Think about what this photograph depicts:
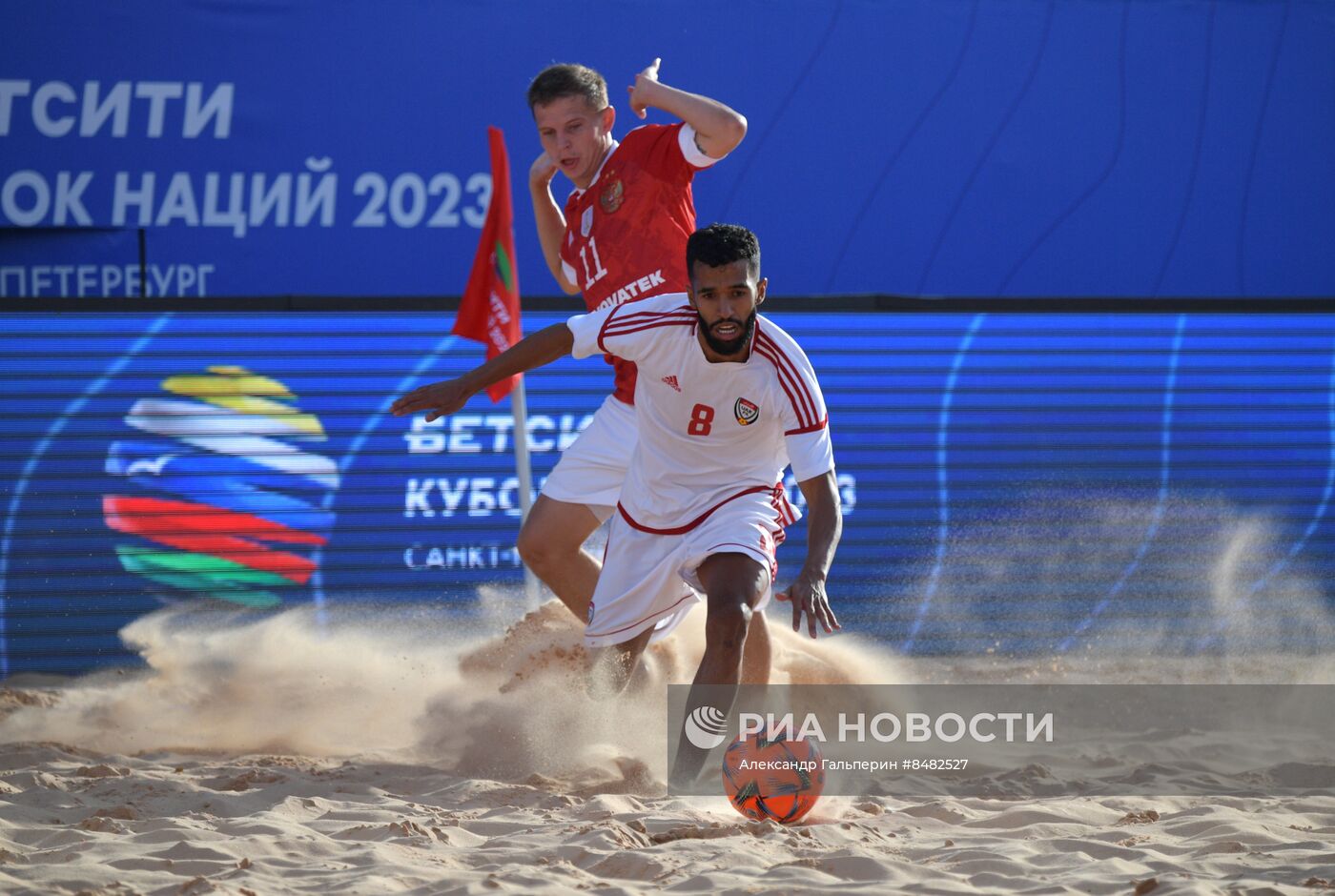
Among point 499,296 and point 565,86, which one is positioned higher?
point 499,296

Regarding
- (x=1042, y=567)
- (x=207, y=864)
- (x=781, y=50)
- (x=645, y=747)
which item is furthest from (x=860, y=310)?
(x=207, y=864)

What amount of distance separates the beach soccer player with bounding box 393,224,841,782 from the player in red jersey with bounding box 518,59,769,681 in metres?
0.35

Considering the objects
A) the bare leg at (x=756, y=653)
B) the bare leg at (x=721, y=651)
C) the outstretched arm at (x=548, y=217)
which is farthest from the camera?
the outstretched arm at (x=548, y=217)

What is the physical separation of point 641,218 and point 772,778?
2.21 m

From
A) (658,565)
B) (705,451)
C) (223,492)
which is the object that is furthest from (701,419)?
(223,492)

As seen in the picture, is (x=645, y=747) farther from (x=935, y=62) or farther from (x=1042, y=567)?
(x=935, y=62)

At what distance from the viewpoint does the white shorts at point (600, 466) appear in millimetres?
5332

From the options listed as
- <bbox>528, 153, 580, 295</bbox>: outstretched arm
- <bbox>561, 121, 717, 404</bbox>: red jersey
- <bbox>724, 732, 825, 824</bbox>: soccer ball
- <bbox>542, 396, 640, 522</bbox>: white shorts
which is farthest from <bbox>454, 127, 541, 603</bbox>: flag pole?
<bbox>724, 732, 825, 824</bbox>: soccer ball

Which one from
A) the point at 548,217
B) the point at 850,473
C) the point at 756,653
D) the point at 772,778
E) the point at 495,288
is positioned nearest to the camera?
the point at 772,778

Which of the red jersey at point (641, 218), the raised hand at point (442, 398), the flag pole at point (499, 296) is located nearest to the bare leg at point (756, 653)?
the red jersey at point (641, 218)

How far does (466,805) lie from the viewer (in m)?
4.56

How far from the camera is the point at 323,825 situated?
13.9 feet

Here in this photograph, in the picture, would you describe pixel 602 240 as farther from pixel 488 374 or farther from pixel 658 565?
pixel 658 565

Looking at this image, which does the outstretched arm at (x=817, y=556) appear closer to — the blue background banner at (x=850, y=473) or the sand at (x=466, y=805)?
the sand at (x=466, y=805)
